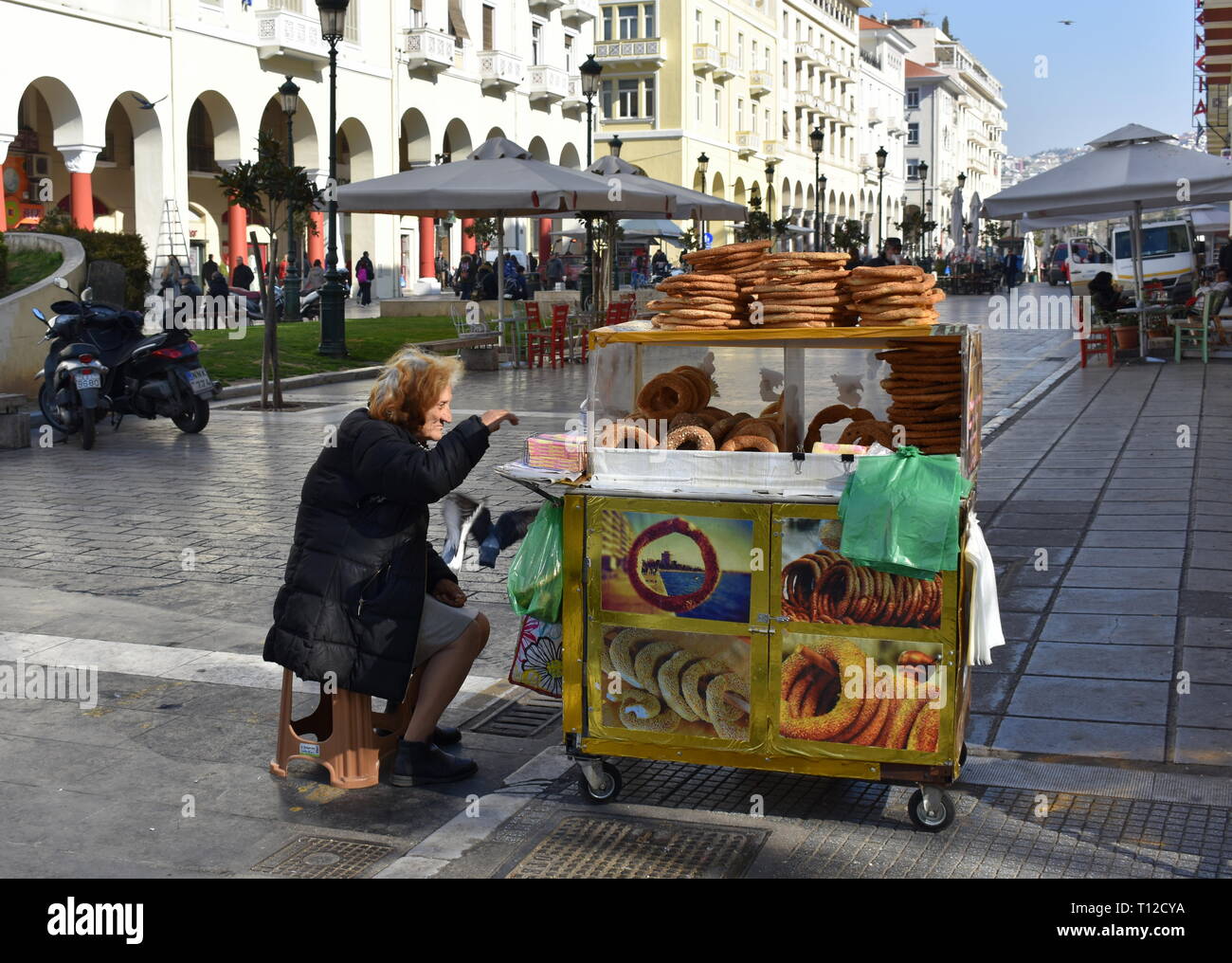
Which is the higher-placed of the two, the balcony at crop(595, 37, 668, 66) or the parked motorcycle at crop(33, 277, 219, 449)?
the balcony at crop(595, 37, 668, 66)

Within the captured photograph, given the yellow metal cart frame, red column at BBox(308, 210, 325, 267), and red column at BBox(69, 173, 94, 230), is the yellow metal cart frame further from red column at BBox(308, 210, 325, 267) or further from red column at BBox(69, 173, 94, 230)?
red column at BBox(308, 210, 325, 267)

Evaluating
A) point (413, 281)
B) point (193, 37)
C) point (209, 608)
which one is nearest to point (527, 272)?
point (413, 281)

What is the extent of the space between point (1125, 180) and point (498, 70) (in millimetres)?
35249

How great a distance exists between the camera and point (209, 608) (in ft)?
22.6

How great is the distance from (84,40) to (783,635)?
Result: 101ft

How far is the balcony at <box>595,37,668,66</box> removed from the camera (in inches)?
2504

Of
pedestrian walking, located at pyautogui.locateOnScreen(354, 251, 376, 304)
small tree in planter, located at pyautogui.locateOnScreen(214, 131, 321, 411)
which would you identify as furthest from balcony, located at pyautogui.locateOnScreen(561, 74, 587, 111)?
small tree in planter, located at pyautogui.locateOnScreen(214, 131, 321, 411)

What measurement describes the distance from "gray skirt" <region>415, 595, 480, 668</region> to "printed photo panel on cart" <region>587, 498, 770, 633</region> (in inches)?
21.0

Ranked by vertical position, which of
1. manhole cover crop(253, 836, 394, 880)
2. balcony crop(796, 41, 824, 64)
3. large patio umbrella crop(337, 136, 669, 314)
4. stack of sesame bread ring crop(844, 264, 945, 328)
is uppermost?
balcony crop(796, 41, 824, 64)

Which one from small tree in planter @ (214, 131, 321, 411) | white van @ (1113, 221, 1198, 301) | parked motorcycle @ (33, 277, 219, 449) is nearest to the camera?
parked motorcycle @ (33, 277, 219, 449)

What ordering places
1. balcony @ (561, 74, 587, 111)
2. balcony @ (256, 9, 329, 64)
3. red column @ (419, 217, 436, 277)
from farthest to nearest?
balcony @ (561, 74, 587, 111) → red column @ (419, 217, 436, 277) → balcony @ (256, 9, 329, 64)

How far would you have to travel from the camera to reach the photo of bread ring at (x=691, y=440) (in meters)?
4.56

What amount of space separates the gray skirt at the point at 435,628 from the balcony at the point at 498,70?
4543cm

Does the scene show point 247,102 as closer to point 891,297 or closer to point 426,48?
point 426,48
